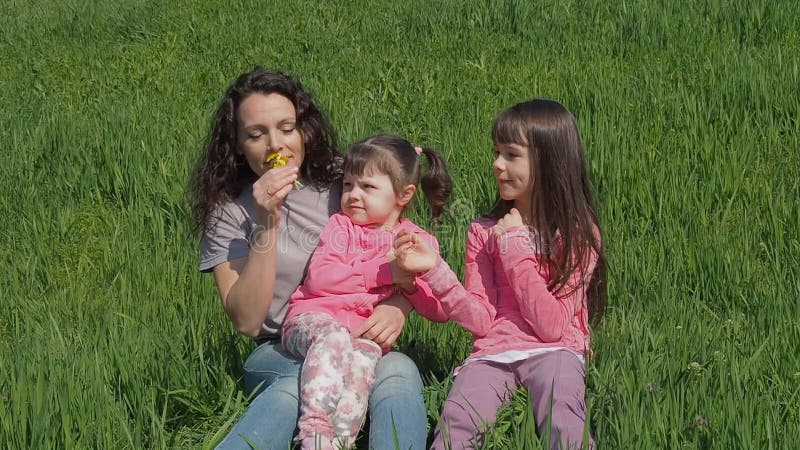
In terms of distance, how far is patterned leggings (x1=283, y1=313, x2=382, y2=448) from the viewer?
8.20ft

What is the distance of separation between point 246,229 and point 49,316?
2.59 ft

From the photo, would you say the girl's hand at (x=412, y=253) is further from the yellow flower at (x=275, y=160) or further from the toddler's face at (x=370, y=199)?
the yellow flower at (x=275, y=160)

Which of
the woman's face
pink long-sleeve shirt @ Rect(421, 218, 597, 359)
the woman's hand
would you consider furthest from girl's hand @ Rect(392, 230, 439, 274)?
the woman's face

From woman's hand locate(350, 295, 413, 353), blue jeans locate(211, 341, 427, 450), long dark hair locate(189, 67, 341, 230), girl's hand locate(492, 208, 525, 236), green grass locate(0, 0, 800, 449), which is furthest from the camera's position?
long dark hair locate(189, 67, 341, 230)

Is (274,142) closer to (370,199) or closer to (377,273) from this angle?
(370,199)

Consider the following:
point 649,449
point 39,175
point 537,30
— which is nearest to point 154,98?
point 39,175

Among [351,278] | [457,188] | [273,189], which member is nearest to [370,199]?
[351,278]

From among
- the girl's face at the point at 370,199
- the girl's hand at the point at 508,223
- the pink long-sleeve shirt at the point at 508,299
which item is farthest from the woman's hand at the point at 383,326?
the girl's hand at the point at 508,223

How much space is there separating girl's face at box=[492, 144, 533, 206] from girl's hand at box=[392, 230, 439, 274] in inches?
13.6

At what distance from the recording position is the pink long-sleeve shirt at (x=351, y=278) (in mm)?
2807

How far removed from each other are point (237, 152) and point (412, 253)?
69 cm

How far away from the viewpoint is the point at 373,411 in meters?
2.57

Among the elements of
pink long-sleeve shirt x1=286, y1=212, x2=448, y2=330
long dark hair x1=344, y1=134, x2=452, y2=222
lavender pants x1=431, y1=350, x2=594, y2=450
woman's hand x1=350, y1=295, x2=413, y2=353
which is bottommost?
lavender pants x1=431, y1=350, x2=594, y2=450

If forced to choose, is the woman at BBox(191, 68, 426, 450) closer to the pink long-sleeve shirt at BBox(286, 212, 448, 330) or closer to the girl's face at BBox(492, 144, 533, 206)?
the pink long-sleeve shirt at BBox(286, 212, 448, 330)
